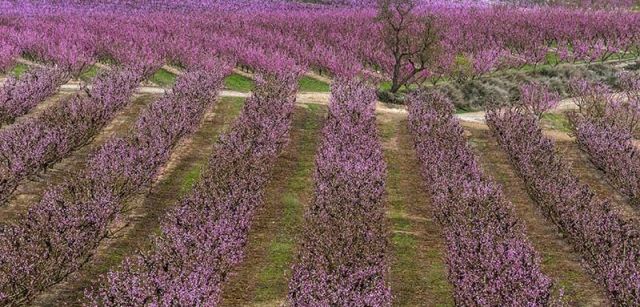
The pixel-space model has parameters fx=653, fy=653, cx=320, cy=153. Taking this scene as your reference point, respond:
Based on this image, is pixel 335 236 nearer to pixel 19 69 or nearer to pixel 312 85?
pixel 312 85

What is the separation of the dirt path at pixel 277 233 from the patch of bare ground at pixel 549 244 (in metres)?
4.41

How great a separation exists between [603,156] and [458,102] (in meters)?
11.7

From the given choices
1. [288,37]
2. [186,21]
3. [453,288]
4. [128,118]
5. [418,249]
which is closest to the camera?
[453,288]

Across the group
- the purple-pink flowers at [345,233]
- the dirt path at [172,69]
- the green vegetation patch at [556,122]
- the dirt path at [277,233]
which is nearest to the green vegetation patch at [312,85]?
the dirt path at [172,69]

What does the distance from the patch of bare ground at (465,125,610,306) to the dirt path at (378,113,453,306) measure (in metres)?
1.80

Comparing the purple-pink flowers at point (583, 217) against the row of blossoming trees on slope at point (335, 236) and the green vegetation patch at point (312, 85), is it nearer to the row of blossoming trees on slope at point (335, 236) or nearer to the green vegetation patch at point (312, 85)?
the row of blossoming trees on slope at point (335, 236)

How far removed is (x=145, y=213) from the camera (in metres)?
12.8

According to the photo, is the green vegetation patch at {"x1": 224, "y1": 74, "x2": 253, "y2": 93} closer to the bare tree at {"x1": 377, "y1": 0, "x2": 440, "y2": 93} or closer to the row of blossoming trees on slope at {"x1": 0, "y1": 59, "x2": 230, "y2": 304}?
the bare tree at {"x1": 377, "y1": 0, "x2": 440, "y2": 93}

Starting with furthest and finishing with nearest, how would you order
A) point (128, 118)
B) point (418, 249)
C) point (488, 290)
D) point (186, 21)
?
1. point (186, 21)
2. point (128, 118)
3. point (418, 249)
4. point (488, 290)

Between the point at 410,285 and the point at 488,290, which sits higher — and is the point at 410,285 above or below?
below

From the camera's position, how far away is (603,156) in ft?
54.6

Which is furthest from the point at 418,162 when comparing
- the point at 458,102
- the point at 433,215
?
the point at 458,102

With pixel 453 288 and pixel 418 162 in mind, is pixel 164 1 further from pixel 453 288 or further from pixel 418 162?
pixel 453 288

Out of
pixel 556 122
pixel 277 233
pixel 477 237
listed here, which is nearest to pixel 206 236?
pixel 277 233
